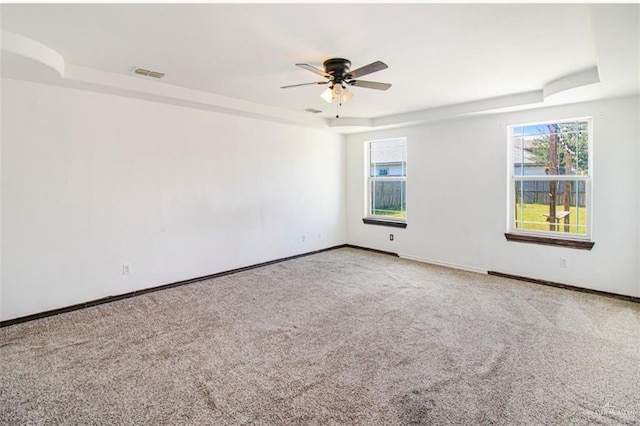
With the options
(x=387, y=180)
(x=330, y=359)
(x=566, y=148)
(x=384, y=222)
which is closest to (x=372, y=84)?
(x=330, y=359)

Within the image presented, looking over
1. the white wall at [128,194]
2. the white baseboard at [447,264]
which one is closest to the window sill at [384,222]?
the white baseboard at [447,264]

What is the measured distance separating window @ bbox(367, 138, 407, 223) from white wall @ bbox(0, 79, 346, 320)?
60.6 inches

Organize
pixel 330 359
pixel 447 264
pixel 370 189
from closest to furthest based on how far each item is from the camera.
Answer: pixel 330 359 → pixel 447 264 → pixel 370 189

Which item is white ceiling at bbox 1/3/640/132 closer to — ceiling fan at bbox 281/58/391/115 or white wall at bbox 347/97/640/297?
ceiling fan at bbox 281/58/391/115

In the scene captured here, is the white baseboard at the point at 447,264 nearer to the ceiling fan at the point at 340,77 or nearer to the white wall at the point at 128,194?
the white wall at the point at 128,194

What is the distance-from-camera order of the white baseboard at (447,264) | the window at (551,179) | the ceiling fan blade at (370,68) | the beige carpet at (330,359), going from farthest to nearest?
the white baseboard at (447,264)
the window at (551,179)
the ceiling fan blade at (370,68)
the beige carpet at (330,359)

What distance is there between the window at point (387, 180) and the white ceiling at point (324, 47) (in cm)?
186

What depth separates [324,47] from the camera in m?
2.80

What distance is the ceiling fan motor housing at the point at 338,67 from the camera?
3049mm

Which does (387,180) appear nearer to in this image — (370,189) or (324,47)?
(370,189)

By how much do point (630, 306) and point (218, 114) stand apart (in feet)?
17.9

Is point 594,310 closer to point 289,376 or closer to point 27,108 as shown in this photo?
point 289,376

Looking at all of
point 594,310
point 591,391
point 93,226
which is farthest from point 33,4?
point 594,310

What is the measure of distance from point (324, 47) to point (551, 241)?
148 inches
